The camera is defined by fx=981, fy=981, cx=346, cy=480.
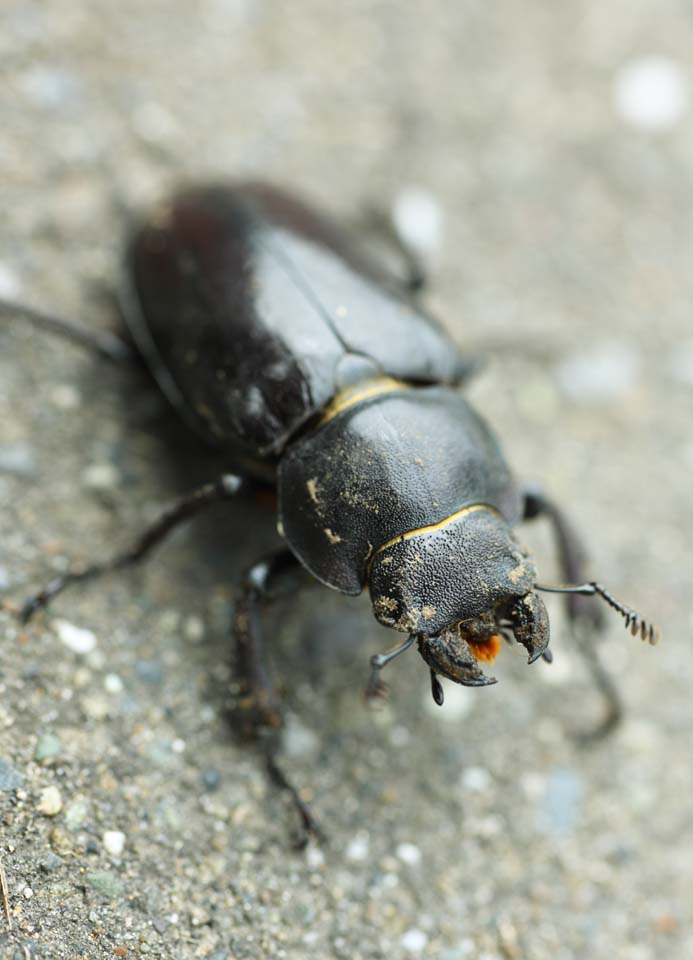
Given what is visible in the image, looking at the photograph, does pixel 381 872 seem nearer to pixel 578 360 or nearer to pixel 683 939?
pixel 683 939

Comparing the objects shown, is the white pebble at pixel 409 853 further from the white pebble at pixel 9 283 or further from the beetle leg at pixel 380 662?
the white pebble at pixel 9 283

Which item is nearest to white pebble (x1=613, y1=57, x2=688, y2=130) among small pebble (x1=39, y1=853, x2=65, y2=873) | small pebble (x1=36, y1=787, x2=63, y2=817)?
small pebble (x1=36, y1=787, x2=63, y2=817)

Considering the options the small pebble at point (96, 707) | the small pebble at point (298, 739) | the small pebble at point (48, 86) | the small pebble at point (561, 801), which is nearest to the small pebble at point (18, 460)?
the small pebble at point (96, 707)

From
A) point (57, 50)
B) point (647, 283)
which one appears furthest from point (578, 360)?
point (57, 50)

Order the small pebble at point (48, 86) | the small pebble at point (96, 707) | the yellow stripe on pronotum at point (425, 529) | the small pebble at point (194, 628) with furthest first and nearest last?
the small pebble at point (48, 86) → the small pebble at point (194, 628) → the small pebble at point (96, 707) → the yellow stripe on pronotum at point (425, 529)

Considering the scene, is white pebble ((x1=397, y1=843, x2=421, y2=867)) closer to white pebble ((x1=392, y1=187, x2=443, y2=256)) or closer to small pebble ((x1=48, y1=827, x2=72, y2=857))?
small pebble ((x1=48, y1=827, x2=72, y2=857))

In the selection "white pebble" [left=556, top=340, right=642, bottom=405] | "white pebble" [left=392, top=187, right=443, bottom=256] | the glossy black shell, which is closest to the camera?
the glossy black shell

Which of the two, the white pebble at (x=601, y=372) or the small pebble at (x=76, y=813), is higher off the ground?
the white pebble at (x=601, y=372)

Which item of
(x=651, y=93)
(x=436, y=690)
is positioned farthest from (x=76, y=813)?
(x=651, y=93)
